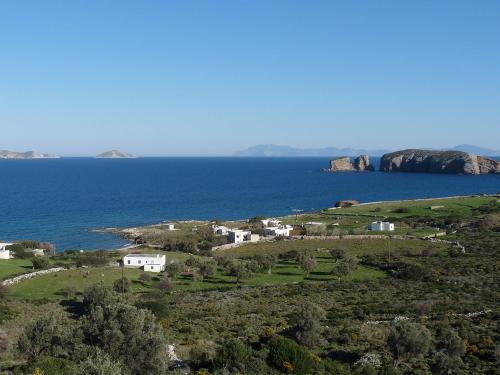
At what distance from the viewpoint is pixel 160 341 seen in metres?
19.5

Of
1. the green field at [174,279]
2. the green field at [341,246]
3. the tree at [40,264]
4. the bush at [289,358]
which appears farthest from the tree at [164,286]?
the green field at [341,246]

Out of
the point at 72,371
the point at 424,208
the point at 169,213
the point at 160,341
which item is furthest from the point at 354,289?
the point at 169,213

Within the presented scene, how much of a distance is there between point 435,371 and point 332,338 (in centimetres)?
581

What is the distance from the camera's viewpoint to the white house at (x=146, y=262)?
158 ft

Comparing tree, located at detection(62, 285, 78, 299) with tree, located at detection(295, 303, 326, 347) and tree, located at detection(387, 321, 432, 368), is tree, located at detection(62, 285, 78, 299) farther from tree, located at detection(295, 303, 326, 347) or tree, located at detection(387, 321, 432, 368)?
tree, located at detection(387, 321, 432, 368)

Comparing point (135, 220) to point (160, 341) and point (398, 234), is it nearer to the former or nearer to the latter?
point (398, 234)

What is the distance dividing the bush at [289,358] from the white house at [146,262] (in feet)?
91.3

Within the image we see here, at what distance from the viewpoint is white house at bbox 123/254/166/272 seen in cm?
4821

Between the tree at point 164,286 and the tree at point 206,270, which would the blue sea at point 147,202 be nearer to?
the tree at point 206,270

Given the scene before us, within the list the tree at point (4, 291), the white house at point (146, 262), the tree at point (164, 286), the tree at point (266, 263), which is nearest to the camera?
the tree at point (4, 291)

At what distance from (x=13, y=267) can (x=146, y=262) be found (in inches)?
455

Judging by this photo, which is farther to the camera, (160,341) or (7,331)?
(7,331)

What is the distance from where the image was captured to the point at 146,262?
160 ft

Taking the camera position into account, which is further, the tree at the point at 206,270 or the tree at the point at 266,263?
the tree at the point at 266,263
